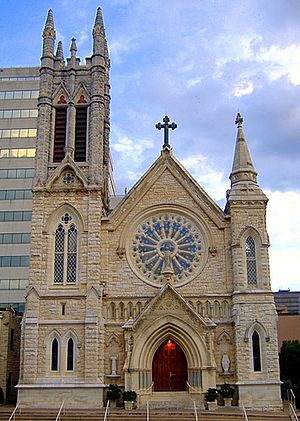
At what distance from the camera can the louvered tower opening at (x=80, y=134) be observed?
Result: 113ft

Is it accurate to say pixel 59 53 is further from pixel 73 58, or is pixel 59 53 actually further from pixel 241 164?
pixel 241 164

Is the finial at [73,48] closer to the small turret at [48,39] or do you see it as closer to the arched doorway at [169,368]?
the small turret at [48,39]

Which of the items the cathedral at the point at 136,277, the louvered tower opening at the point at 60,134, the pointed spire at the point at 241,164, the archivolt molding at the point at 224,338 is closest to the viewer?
the cathedral at the point at 136,277

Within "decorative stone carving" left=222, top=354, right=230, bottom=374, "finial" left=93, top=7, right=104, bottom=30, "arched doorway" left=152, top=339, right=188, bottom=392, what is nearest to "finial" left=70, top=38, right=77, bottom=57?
"finial" left=93, top=7, right=104, bottom=30

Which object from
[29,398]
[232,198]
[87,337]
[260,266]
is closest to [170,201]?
[232,198]

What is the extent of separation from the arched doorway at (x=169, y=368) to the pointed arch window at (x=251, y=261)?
5.47 meters

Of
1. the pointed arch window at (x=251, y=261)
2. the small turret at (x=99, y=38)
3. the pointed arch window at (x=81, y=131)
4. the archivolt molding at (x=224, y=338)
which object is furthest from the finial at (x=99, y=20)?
the archivolt molding at (x=224, y=338)

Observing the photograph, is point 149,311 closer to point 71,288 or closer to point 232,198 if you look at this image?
point 71,288

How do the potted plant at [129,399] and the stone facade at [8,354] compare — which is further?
the stone facade at [8,354]

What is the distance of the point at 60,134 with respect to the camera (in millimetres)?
34938

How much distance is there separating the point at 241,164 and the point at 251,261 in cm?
603

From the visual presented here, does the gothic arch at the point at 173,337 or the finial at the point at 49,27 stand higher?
the finial at the point at 49,27

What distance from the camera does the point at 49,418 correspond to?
25.7m

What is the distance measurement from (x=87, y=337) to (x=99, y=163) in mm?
10167
